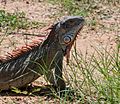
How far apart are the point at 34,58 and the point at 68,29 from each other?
0.46 meters

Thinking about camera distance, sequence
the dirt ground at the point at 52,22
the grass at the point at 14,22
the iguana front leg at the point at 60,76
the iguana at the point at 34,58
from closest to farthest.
Result: the iguana front leg at the point at 60,76 → the iguana at the point at 34,58 → the dirt ground at the point at 52,22 → the grass at the point at 14,22

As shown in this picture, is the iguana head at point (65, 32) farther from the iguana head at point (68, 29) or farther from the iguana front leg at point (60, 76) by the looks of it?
the iguana front leg at point (60, 76)

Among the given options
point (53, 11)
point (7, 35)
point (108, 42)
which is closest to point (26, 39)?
point (7, 35)

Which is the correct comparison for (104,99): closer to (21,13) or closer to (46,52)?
(46,52)

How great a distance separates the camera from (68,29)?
534 cm

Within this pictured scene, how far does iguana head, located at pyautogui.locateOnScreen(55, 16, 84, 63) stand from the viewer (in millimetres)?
5316

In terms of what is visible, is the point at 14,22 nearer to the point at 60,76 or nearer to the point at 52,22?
the point at 52,22

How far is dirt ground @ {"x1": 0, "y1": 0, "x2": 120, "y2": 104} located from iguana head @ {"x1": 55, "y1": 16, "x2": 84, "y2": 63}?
0.48 metres

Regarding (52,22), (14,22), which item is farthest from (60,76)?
(52,22)

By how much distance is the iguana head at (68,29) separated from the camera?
17.4 feet

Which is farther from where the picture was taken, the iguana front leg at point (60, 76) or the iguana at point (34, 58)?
the iguana at point (34, 58)

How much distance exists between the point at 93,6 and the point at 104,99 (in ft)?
16.1

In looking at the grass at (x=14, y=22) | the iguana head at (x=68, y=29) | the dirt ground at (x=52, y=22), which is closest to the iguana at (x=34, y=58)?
the iguana head at (x=68, y=29)

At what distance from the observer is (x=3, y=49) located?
6.57m
